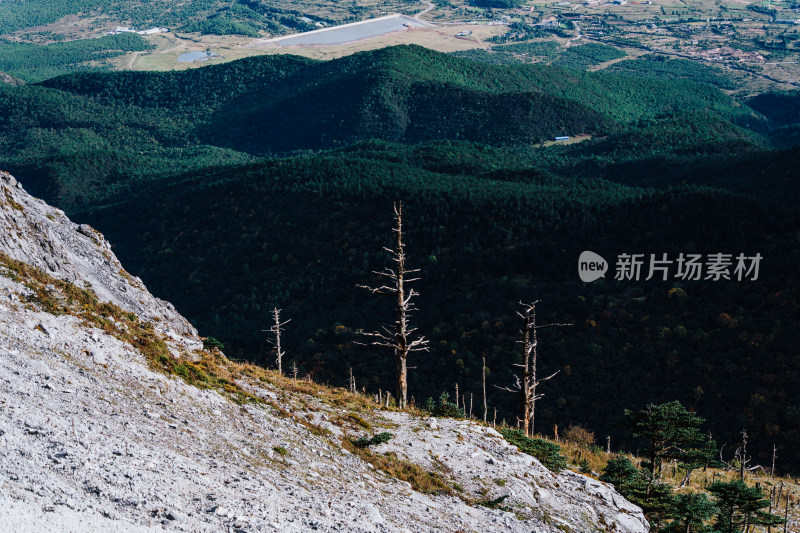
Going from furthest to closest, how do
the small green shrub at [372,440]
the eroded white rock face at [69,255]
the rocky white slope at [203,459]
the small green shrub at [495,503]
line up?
the eroded white rock face at [69,255], the small green shrub at [372,440], the small green shrub at [495,503], the rocky white slope at [203,459]

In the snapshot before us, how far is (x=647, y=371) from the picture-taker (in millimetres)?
65688

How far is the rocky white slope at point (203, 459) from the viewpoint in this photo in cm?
1591

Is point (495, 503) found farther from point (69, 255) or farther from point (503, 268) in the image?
point (503, 268)

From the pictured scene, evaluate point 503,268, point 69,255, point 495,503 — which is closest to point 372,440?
point 495,503

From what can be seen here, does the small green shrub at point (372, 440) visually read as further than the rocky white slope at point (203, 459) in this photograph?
Yes

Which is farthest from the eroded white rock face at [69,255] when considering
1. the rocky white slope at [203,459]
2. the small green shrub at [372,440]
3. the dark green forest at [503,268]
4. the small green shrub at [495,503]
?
the dark green forest at [503,268]

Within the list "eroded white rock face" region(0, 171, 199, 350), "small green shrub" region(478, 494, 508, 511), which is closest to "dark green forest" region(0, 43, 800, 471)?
"eroded white rock face" region(0, 171, 199, 350)

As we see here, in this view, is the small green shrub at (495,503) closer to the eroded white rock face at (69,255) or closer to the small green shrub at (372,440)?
the small green shrub at (372,440)

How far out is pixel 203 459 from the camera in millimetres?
19297

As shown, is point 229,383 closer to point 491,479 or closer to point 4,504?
point 491,479

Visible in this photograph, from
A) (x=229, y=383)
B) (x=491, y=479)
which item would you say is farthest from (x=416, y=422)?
(x=229, y=383)

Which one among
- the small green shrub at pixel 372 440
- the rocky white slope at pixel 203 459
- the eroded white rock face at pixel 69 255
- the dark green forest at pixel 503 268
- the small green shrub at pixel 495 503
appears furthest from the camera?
the dark green forest at pixel 503 268

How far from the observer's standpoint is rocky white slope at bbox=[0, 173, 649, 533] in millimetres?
15914

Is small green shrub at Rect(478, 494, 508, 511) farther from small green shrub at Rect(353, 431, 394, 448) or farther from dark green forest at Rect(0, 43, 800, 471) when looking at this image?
dark green forest at Rect(0, 43, 800, 471)
